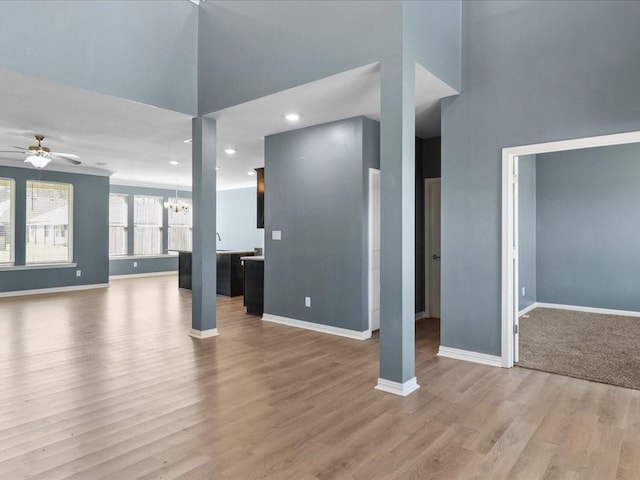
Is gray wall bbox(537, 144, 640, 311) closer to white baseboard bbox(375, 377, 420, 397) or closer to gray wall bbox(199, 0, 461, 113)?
gray wall bbox(199, 0, 461, 113)

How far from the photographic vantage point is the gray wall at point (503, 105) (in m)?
3.34

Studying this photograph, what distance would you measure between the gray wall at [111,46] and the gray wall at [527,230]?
191 inches

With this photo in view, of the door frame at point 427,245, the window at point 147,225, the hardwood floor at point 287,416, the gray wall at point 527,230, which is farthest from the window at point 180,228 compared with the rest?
the gray wall at point 527,230

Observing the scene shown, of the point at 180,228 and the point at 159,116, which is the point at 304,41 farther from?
the point at 180,228

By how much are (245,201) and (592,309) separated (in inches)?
341

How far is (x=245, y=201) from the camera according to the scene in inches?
462

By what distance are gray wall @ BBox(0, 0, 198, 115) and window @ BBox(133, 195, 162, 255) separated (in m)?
7.24

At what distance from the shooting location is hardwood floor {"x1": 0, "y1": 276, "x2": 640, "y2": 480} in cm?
223

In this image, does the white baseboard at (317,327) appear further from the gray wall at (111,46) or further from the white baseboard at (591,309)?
the white baseboard at (591,309)

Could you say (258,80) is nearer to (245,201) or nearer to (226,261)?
Result: (226,261)

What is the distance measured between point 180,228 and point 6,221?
460 centimetres

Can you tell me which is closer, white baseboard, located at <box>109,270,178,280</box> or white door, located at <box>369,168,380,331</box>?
white door, located at <box>369,168,380,331</box>

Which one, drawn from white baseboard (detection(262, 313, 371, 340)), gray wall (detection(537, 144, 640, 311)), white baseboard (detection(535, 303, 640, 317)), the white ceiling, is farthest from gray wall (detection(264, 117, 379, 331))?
white baseboard (detection(535, 303, 640, 317))

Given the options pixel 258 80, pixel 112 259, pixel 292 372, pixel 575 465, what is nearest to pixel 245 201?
pixel 112 259
